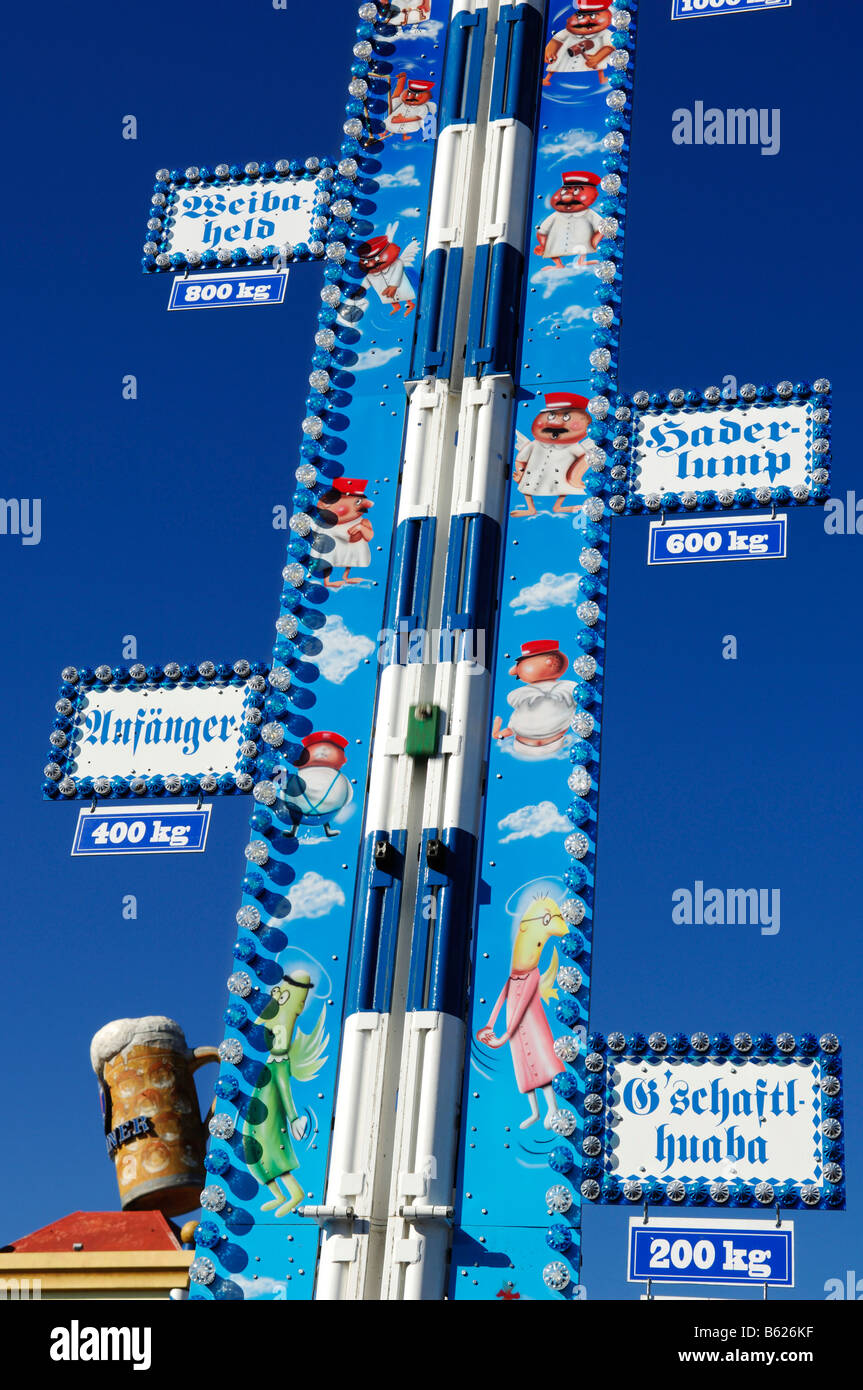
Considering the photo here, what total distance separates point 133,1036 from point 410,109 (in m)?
12.6

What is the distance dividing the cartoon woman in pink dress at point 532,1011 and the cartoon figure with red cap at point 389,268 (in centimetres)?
699

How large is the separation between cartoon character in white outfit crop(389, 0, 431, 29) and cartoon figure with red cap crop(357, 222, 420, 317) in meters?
2.94

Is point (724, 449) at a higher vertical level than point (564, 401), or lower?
higher

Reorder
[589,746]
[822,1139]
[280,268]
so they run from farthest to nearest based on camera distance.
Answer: [822,1139] < [280,268] < [589,746]

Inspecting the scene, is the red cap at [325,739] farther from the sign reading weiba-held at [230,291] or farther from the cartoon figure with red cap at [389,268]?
the sign reading weiba-held at [230,291]

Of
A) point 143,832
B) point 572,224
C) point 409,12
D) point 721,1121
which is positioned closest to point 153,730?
point 143,832

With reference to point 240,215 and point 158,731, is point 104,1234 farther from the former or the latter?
point 240,215

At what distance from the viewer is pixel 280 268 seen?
19.1 metres

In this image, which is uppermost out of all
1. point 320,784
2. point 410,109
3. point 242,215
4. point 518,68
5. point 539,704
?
point 410,109

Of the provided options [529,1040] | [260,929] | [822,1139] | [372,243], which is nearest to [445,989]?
[529,1040]

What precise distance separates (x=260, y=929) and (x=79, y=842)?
2.92 meters

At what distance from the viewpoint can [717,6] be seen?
57.8ft

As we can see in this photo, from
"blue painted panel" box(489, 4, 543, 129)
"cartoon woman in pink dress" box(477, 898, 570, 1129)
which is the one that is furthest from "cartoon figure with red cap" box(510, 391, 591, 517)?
"cartoon woman in pink dress" box(477, 898, 570, 1129)
